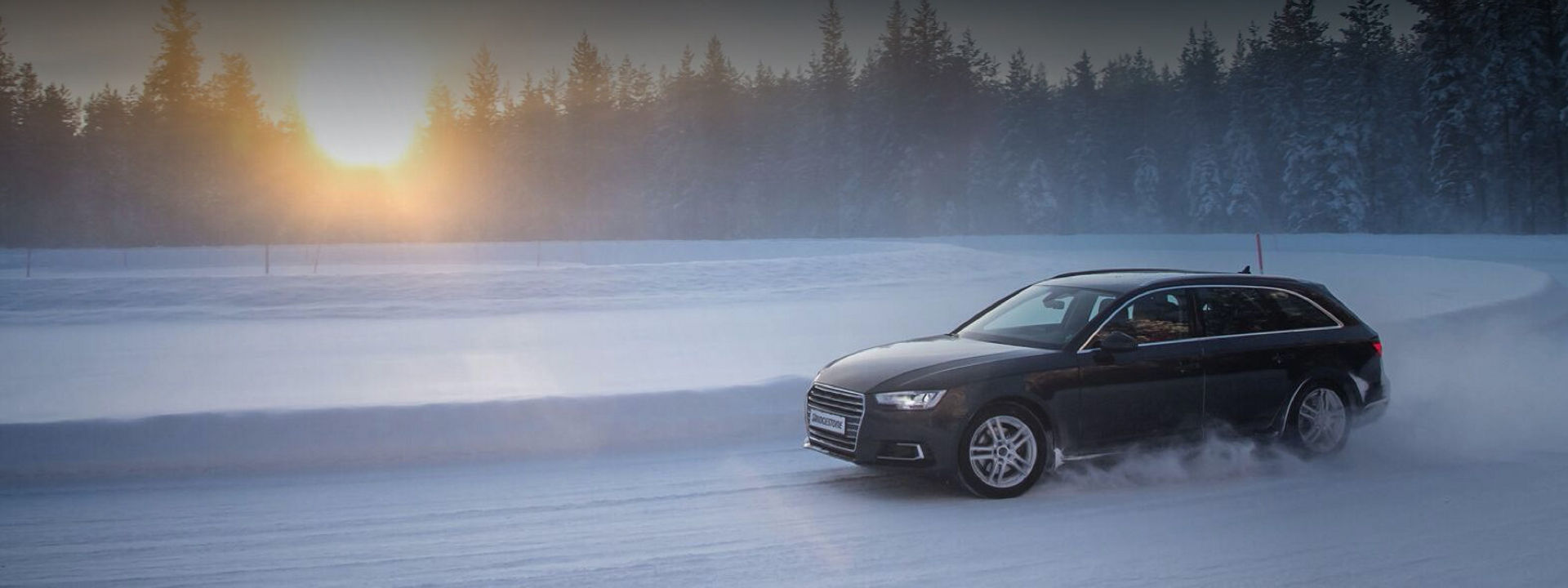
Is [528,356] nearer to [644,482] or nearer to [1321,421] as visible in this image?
[644,482]

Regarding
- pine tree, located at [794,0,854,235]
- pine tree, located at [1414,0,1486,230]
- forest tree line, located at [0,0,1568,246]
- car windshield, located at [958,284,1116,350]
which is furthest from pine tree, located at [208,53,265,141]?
car windshield, located at [958,284,1116,350]

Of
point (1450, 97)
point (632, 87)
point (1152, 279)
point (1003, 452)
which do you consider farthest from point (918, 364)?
point (632, 87)

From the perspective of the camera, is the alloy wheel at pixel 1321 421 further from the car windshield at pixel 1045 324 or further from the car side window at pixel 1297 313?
the car windshield at pixel 1045 324

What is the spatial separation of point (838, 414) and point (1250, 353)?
292cm

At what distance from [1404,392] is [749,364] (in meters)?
6.96

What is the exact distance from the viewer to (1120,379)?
7.09 metres

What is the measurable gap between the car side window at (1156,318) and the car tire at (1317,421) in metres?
1.06

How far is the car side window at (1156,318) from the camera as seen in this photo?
732cm

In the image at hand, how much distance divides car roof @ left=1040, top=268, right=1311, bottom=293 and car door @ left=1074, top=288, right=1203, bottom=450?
16 centimetres

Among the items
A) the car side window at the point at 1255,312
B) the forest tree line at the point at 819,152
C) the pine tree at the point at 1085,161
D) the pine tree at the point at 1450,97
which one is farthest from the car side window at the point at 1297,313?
the pine tree at the point at 1085,161

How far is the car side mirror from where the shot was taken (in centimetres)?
699

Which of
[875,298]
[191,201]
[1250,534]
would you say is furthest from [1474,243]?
[191,201]

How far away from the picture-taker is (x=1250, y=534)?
603cm

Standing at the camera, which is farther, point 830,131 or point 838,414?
point 830,131
